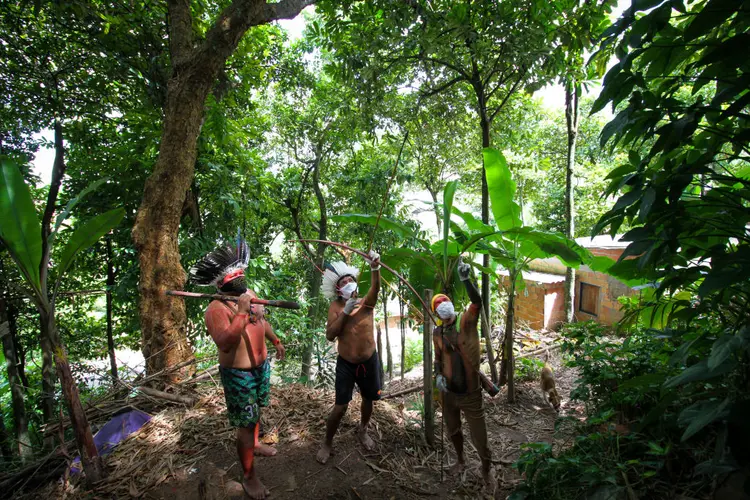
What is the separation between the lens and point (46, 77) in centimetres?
440

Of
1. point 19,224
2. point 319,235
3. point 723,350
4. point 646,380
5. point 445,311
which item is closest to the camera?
point 723,350

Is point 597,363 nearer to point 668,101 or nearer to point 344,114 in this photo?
point 668,101

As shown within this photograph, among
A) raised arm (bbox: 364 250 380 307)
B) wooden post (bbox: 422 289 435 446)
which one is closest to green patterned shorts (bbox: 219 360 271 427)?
raised arm (bbox: 364 250 380 307)

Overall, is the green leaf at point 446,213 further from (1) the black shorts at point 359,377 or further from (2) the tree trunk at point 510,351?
(2) the tree trunk at point 510,351

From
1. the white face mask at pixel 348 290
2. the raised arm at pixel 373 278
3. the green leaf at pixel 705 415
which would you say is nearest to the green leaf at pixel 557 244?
the raised arm at pixel 373 278

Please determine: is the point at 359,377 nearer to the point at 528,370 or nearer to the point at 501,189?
the point at 501,189

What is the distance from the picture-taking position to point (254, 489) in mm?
2605

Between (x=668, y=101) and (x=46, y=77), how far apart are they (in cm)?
626

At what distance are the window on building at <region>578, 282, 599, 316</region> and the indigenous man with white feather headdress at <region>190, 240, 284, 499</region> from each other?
9.81m

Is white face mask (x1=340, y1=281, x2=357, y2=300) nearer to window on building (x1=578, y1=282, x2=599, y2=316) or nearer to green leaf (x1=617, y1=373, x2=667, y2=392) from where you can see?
green leaf (x1=617, y1=373, x2=667, y2=392)

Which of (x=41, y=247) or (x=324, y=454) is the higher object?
(x=41, y=247)

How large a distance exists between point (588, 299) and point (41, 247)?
1135cm

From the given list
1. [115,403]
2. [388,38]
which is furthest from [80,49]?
[115,403]

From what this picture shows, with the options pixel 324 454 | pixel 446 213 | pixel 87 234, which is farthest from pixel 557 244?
pixel 87 234
